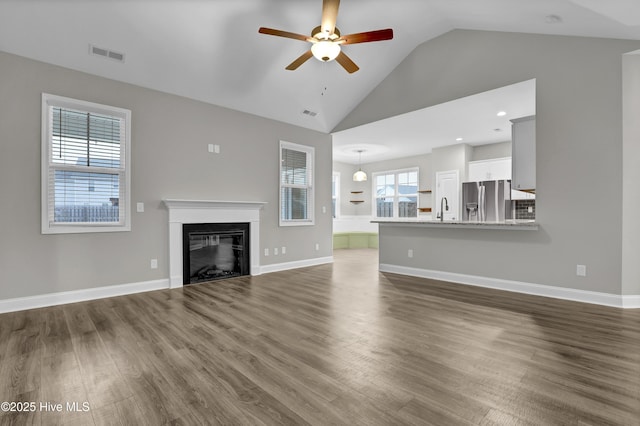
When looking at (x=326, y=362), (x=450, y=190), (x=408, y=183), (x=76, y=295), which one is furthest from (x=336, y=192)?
(x=326, y=362)

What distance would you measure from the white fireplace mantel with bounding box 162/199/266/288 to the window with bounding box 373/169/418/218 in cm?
555

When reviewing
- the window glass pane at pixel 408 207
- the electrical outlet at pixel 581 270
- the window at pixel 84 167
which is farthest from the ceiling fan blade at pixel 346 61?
the window glass pane at pixel 408 207

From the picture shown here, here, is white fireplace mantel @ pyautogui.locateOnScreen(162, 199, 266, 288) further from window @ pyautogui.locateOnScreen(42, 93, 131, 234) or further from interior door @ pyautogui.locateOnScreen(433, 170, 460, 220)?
interior door @ pyautogui.locateOnScreen(433, 170, 460, 220)

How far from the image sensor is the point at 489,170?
7504 millimetres

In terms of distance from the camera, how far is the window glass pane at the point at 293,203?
6301mm

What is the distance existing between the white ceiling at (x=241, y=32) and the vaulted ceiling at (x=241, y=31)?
0.01 m

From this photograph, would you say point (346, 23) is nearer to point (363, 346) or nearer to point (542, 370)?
point (363, 346)

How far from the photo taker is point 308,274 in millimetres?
5570

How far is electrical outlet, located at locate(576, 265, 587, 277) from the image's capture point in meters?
3.76

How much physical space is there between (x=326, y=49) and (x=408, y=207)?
721 cm

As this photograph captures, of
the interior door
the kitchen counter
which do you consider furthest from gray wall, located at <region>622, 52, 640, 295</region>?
the interior door

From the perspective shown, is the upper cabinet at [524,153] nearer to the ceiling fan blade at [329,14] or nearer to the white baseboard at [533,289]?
the white baseboard at [533,289]

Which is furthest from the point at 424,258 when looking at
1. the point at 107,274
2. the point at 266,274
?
the point at 107,274

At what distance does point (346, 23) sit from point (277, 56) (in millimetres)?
1102
